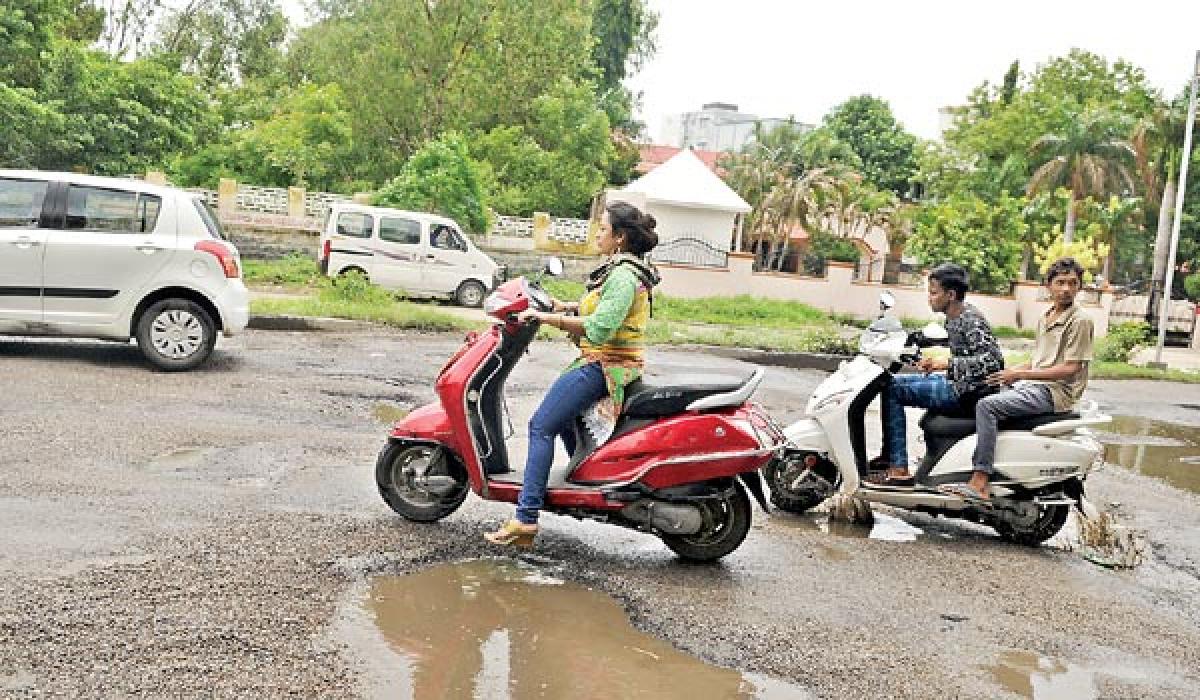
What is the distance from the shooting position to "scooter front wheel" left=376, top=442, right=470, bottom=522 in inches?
251

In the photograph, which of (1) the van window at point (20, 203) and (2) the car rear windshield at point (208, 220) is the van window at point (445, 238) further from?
(1) the van window at point (20, 203)

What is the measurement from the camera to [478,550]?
6.01 m

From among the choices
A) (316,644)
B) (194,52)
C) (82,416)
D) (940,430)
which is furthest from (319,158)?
(316,644)

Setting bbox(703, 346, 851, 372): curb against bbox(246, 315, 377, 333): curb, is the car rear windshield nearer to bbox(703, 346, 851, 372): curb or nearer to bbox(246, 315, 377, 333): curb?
bbox(246, 315, 377, 333): curb

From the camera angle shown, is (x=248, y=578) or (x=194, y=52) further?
(x=194, y=52)

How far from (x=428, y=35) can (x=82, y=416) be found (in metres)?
28.2

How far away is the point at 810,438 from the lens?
755 centimetres

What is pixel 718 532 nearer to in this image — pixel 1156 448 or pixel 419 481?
pixel 419 481

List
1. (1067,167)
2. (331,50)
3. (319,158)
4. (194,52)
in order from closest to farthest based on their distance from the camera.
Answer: (319,158), (331,50), (1067,167), (194,52)

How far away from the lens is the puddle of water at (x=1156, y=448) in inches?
453

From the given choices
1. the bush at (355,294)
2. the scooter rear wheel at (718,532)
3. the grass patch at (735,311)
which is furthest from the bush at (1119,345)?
the scooter rear wheel at (718,532)

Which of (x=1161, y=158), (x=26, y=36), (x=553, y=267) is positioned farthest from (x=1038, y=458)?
(x=1161, y=158)

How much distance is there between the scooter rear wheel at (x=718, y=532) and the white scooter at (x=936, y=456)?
1.52 meters

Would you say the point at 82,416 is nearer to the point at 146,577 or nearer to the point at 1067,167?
the point at 146,577
